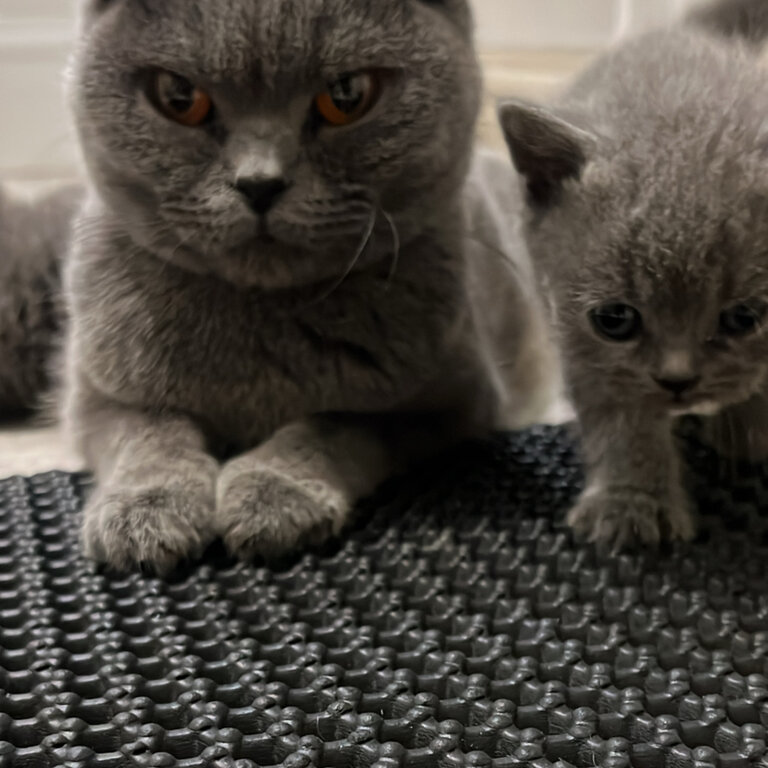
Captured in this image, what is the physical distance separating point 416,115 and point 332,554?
1.47ft

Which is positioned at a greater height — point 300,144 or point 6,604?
point 300,144

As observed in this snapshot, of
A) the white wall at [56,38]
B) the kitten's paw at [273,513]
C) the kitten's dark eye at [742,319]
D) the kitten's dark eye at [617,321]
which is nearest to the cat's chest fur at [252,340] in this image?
the kitten's paw at [273,513]

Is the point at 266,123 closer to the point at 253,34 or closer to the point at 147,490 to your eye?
the point at 253,34

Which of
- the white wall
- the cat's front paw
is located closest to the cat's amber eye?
the cat's front paw

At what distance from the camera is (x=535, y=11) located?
262cm

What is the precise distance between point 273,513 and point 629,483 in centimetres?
38

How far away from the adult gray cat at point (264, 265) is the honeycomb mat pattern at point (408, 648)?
7 centimetres

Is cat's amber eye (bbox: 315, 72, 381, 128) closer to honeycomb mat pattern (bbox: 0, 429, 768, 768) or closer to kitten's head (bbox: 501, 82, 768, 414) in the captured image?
kitten's head (bbox: 501, 82, 768, 414)

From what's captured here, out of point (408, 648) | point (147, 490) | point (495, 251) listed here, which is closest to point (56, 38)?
point (495, 251)

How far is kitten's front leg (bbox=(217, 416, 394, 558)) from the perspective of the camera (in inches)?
36.5

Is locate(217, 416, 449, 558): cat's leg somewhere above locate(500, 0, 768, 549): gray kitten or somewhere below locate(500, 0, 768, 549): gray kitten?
below

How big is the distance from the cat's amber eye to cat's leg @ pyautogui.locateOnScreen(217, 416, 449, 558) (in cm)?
33

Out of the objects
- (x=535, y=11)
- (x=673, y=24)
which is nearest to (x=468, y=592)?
(x=673, y=24)

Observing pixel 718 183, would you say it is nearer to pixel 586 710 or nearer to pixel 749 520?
pixel 749 520
